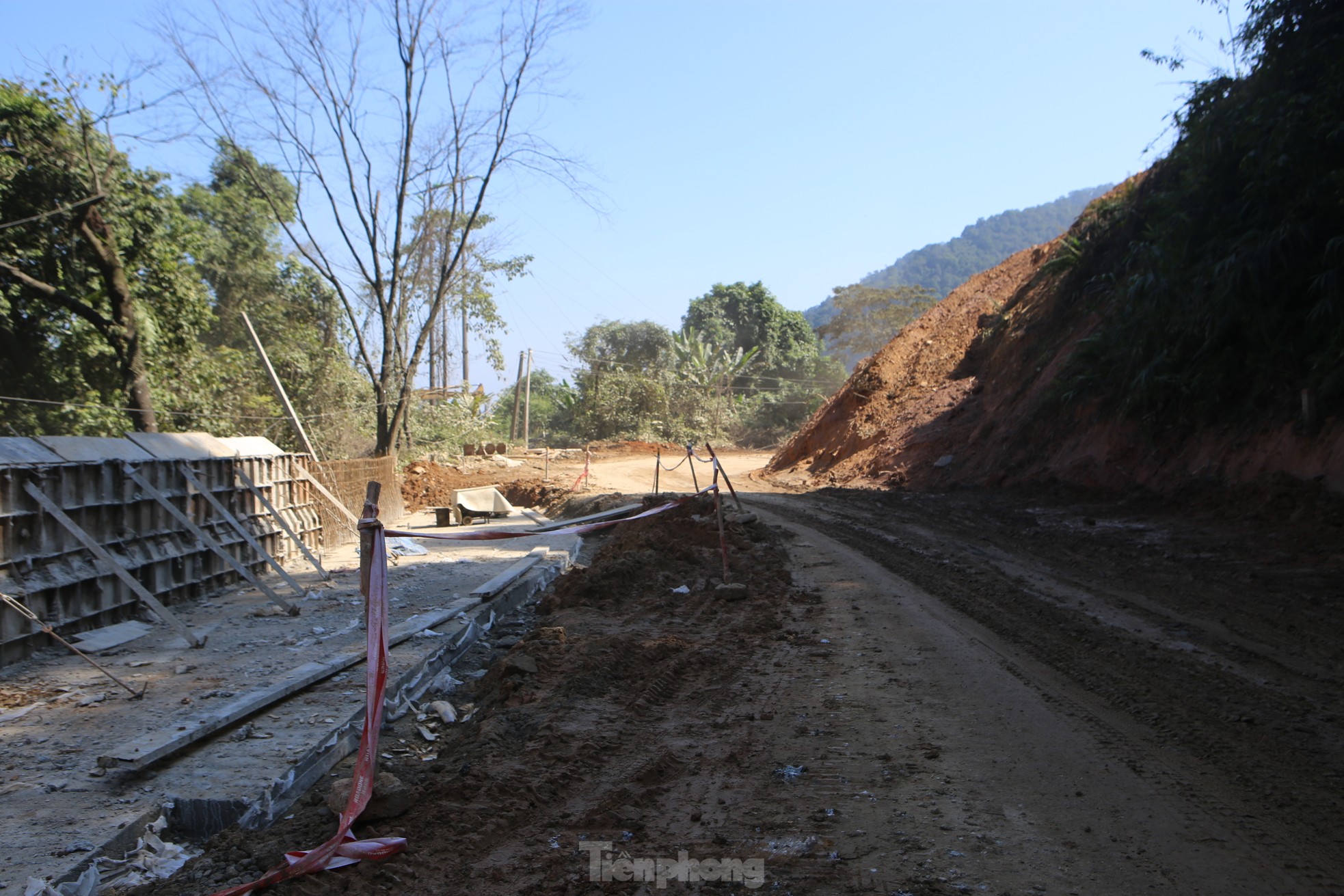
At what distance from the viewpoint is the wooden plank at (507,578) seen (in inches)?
364

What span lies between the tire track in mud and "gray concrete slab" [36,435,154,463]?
878cm

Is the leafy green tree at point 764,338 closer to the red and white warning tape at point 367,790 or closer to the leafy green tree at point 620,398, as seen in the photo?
the leafy green tree at point 620,398

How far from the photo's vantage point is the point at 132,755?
175 inches

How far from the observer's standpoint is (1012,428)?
62.8ft

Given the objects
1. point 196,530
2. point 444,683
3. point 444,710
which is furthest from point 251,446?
point 444,710

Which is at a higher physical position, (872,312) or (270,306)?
(872,312)

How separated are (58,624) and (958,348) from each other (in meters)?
25.1

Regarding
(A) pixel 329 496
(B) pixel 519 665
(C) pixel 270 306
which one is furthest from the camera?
(C) pixel 270 306

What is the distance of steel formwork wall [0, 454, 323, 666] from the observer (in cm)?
746

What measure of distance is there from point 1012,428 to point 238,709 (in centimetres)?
1761

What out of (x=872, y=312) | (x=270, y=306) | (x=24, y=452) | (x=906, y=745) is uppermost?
(x=872, y=312)

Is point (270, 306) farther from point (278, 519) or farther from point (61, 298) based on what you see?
point (278, 519)

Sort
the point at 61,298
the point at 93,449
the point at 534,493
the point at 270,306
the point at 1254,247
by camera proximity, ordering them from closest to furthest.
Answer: the point at 93,449, the point at 1254,247, the point at 61,298, the point at 534,493, the point at 270,306

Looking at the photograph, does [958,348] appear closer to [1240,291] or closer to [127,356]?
[1240,291]
